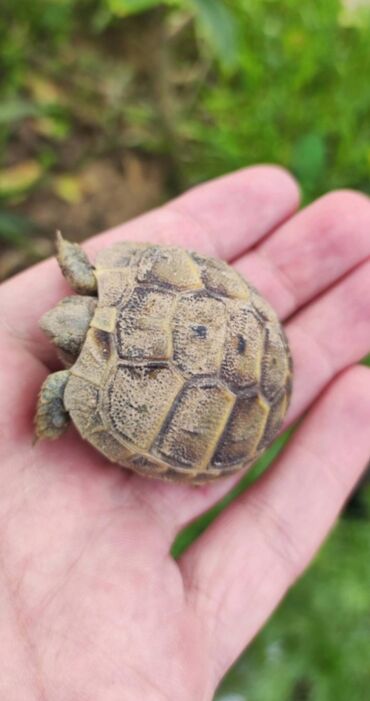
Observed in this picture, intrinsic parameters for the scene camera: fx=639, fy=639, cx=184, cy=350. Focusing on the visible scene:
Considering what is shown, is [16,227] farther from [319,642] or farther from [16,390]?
[319,642]

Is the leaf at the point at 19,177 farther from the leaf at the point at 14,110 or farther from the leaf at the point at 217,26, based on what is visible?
the leaf at the point at 217,26

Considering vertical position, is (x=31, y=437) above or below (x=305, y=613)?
above

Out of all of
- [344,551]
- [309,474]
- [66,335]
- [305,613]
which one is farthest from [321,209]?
[305,613]

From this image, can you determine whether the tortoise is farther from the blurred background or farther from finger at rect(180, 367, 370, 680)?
the blurred background

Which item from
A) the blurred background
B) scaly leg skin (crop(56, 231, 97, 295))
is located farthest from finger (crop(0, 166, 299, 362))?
the blurred background

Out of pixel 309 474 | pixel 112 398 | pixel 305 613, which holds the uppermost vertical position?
pixel 112 398

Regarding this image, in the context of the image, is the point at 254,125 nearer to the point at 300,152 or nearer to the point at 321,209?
the point at 300,152
